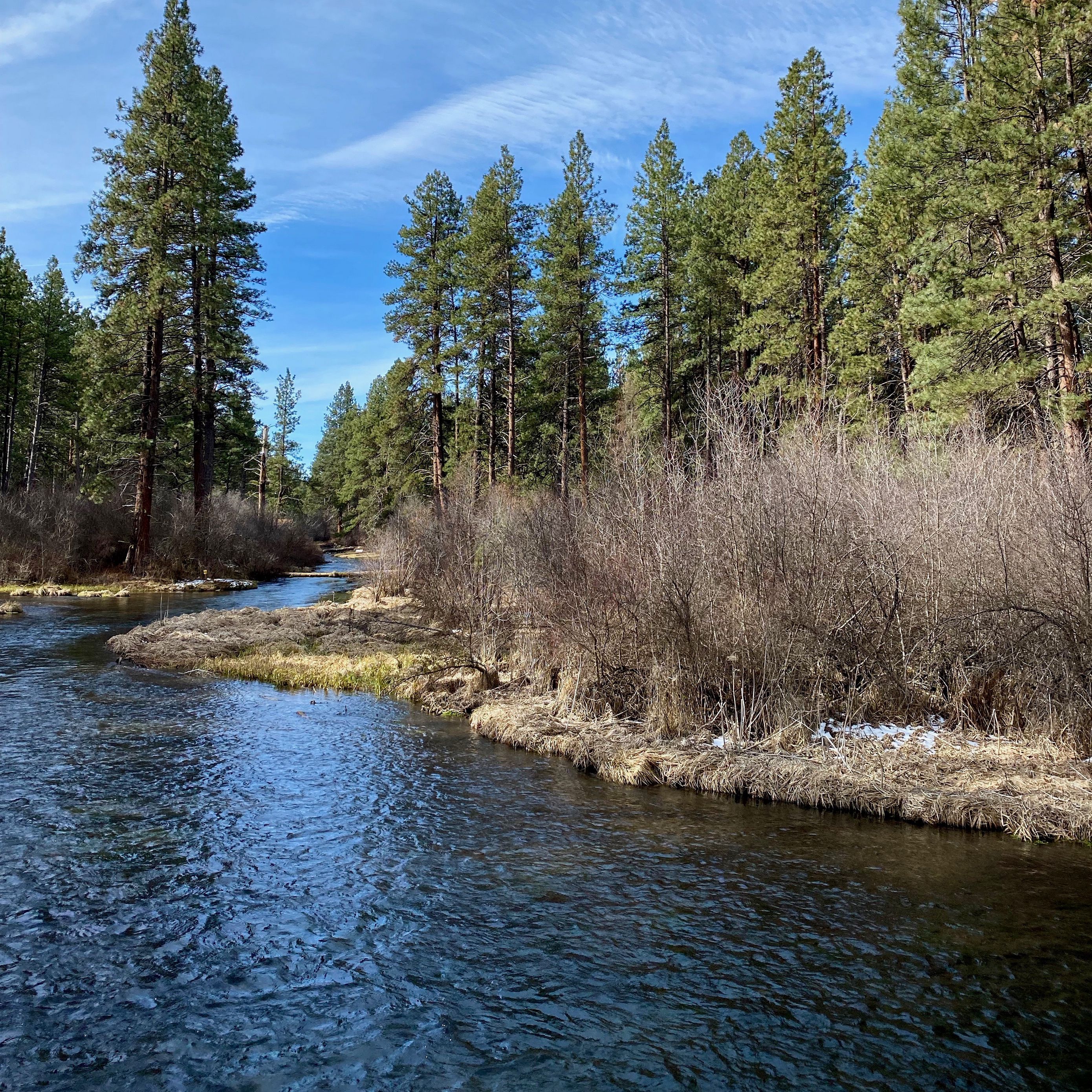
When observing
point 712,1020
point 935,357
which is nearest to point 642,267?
point 935,357

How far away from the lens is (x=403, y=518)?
81.4ft

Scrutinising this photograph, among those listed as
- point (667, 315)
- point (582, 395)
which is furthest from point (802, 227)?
point (582, 395)

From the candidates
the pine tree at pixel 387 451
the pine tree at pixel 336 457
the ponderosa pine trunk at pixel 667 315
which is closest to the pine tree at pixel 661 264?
the ponderosa pine trunk at pixel 667 315

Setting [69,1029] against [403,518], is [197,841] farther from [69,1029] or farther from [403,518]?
[403,518]

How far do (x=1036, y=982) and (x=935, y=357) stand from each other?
1469cm

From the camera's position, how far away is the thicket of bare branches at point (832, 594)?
28.3ft

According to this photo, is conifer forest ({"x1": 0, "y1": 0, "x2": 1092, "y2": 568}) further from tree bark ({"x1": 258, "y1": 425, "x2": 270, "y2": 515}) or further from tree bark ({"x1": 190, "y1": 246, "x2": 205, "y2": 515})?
tree bark ({"x1": 258, "y1": 425, "x2": 270, "y2": 515})

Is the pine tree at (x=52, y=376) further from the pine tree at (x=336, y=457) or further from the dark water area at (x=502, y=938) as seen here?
the dark water area at (x=502, y=938)

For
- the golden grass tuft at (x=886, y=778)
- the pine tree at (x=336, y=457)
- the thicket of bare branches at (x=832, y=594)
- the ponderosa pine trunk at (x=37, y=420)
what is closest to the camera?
the golden grass tuft at (x=886, y=778)

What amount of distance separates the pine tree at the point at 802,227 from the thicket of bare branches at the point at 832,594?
48.8ft

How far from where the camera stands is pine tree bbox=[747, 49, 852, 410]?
24.5 m

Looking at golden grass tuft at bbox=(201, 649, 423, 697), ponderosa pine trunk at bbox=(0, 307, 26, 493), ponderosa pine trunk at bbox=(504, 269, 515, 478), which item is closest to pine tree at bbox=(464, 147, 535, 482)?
ponderosa pine trunk at bbox=(504, 269, 515, 478)

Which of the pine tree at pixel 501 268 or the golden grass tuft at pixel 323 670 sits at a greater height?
the pine tree at pixel 501 268

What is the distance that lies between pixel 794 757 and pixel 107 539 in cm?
2744
